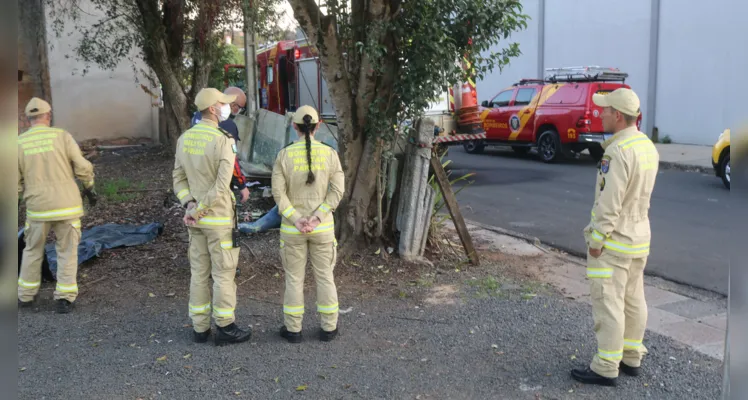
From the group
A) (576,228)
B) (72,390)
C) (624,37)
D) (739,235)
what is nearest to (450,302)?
(72,390)

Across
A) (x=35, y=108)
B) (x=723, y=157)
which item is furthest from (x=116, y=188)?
(x=723, y=157)

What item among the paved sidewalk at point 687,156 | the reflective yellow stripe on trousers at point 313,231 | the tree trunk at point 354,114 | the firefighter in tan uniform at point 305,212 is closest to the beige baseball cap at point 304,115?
the firefighter in tan uniform at point 305,212

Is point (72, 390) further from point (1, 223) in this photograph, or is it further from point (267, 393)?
point (1, 223)

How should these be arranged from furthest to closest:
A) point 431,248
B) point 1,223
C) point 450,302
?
point 431,248 < point 450,302 < point 1,223

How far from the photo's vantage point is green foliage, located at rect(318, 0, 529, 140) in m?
6.10

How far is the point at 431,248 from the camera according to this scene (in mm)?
7375

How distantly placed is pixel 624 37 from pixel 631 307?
17278mm

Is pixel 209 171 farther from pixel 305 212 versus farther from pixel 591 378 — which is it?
pixel 591 378

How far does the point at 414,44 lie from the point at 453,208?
1.80 m

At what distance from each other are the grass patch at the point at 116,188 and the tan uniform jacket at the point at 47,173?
490 cm

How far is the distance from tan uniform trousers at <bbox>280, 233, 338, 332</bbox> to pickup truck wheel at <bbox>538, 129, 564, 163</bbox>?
1190cm

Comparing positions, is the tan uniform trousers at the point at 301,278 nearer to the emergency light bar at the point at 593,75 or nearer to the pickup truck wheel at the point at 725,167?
the pickup truck wheel at the point at 725,167

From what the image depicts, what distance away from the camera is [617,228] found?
412cm

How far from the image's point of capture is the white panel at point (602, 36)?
62.7 ft
